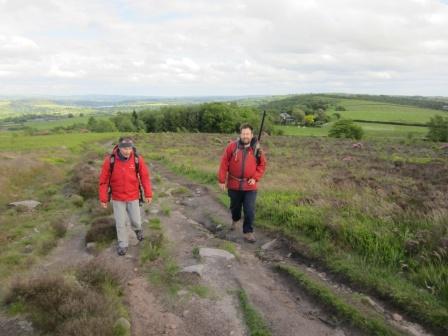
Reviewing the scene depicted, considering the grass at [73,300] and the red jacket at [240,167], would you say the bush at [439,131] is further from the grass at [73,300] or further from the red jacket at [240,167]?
the grass at [73,300]

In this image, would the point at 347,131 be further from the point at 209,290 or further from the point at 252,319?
the point at 252,319

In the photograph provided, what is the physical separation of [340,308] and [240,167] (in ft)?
12.6

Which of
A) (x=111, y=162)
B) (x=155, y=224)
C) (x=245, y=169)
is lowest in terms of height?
(x=155, y=224)

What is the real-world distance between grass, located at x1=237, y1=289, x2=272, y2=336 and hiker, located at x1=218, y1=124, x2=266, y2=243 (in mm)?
2992

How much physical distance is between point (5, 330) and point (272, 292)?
12.9 ft

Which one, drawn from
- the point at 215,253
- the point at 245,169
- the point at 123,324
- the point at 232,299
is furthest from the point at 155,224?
the point at 123,324

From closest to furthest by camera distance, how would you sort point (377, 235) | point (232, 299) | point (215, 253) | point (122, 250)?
point (232, 299)
point (377, 235)
point (215, 253)
point (122, 250)

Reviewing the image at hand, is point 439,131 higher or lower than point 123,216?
lower

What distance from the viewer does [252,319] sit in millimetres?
5074

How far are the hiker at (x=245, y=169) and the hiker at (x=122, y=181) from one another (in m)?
1.88

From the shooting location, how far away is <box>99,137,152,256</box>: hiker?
299 inches

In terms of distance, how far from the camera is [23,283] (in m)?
5.29

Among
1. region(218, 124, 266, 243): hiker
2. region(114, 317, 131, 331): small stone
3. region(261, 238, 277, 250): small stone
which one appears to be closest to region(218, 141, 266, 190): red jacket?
region(218, 124, 266, 243): hiker

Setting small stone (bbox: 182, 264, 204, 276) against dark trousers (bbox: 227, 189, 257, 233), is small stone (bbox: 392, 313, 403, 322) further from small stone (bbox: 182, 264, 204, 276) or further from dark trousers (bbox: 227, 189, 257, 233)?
dark trousers (bbox: 227, 189, 257, 233)
